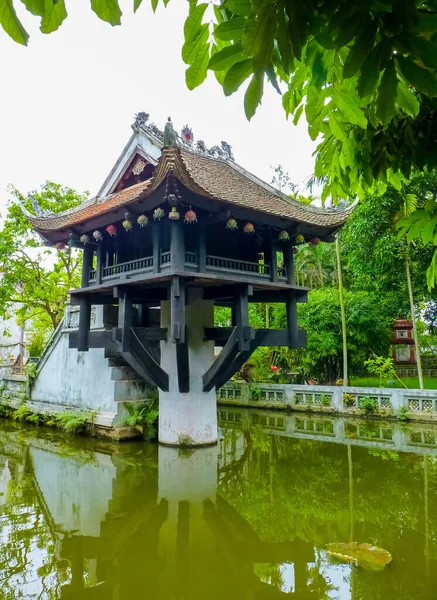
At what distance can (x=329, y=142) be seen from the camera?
76.1 inches

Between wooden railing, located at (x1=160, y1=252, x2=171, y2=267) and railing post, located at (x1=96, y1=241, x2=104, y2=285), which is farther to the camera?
railing post, located at (x1=96, y1=241, x2=104, y2=285)

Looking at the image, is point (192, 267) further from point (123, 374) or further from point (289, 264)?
point (123, 374)

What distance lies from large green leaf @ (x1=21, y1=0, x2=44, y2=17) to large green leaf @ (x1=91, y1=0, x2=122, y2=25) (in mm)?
131

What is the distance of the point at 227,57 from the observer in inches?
44.4

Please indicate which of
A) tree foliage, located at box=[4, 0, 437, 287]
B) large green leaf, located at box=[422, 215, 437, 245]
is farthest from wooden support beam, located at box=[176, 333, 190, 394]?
tree foliage, located at box=[4, 0, 437, 287]

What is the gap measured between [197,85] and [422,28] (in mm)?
621

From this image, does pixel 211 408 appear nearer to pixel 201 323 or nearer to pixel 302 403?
pixel 201 323

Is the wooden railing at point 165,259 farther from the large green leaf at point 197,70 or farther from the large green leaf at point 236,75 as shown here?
the large green leaf at point 236,75

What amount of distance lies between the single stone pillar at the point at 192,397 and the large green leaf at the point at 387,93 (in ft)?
22.2

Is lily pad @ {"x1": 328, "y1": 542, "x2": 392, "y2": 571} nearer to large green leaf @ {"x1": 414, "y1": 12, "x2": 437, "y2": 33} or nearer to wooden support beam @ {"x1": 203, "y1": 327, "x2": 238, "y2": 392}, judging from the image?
large green leaf @ {"x1": 414, "y1": 12, "x2": 437, "y2": 33}

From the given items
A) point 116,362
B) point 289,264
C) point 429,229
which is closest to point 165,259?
point 289,264

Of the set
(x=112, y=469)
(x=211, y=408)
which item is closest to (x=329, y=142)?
(x=112, y=469)

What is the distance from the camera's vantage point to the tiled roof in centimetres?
604

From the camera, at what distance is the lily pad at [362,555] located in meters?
3.35
